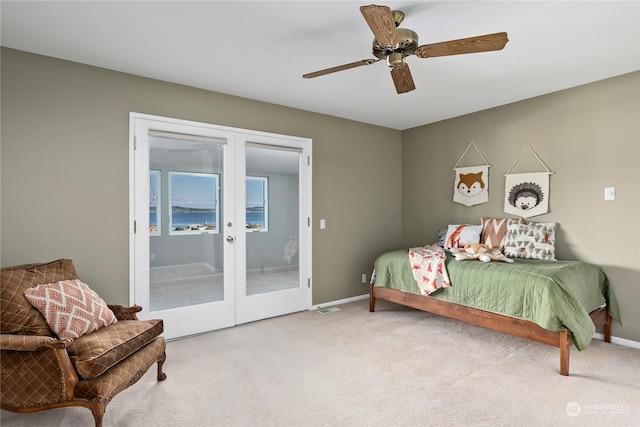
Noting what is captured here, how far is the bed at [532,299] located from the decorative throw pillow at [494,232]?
0.40m

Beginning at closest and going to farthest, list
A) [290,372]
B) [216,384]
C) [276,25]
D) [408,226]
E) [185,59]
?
1. [276,25]
2. [216,384]
3. [290,372]
4. [185,59]
5. [408,226]

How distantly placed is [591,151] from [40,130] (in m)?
4.88

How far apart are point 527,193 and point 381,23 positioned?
9.56 feet

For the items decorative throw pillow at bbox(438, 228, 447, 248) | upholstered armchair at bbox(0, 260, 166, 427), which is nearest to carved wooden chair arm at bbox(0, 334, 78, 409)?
upholstered armchair at bbox(0, 260, 166, 427)

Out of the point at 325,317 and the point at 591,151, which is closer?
the point at 591,151

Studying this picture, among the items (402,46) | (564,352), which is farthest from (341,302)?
(402,46)

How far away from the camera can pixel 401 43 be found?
209 centimetres

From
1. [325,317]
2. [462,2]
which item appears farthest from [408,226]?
[462,2]

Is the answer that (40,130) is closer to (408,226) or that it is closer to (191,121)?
(191,121)

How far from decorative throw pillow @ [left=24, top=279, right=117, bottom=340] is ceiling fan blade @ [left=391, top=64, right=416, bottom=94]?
2502mm

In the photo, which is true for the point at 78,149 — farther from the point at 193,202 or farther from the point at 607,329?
the point at 607,329

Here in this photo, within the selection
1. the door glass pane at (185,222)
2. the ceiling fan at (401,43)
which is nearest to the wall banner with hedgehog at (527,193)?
the ceiling fan at (401,43)

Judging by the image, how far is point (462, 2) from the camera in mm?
2045

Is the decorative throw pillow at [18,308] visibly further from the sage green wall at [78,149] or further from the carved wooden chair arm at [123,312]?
the sage green wall at [78,149]
